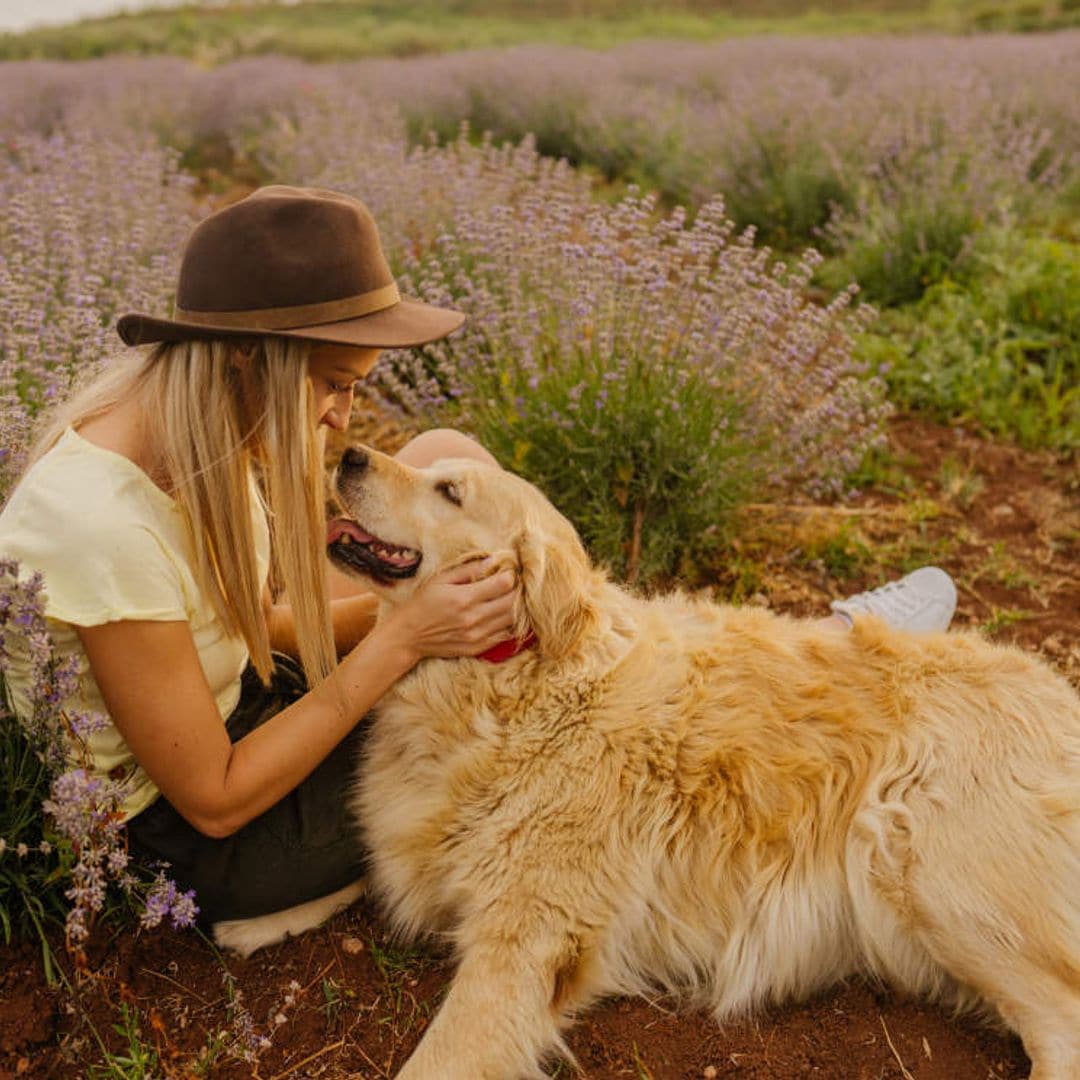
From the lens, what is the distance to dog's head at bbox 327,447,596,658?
2.58 m

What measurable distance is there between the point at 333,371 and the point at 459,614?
609mm

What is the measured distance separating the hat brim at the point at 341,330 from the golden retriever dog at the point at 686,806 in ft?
1.39

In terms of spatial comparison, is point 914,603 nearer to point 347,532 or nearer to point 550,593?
point 550,593

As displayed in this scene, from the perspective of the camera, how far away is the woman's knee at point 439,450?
10.5 feet

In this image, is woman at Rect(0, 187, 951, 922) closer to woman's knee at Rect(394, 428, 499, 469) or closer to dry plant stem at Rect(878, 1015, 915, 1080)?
woman's knee at Rect(394, 428, 499, 469)

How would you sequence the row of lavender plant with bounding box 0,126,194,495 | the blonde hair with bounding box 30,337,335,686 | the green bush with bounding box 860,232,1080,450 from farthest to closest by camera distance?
the green bush with bounding box 860,232,1080,450 < the row of lavender plant with bounding box 0,126,194,495 < the blonde hair with bounding box 30,337,335,686

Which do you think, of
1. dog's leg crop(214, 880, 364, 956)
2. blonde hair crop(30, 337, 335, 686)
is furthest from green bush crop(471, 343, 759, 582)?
dog's leg crop(214, 880, 364, 956)

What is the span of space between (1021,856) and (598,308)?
2.36m

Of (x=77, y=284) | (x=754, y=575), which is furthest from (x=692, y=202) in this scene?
(x=77, y=284)

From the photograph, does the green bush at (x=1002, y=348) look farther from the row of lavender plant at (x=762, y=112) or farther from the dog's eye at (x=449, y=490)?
the dog's eye at (x=449, y=490)

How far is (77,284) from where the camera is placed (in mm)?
3695

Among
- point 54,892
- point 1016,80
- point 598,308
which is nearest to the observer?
point 54,892

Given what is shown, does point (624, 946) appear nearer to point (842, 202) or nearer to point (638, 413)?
point (638, 413)

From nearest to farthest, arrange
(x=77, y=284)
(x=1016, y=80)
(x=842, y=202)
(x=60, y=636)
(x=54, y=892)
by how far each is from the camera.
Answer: (x=60, y=636) → (x=54, y=892) → (x=77, y=284) → (x=842, y=202) → (x=1016, y=80)
